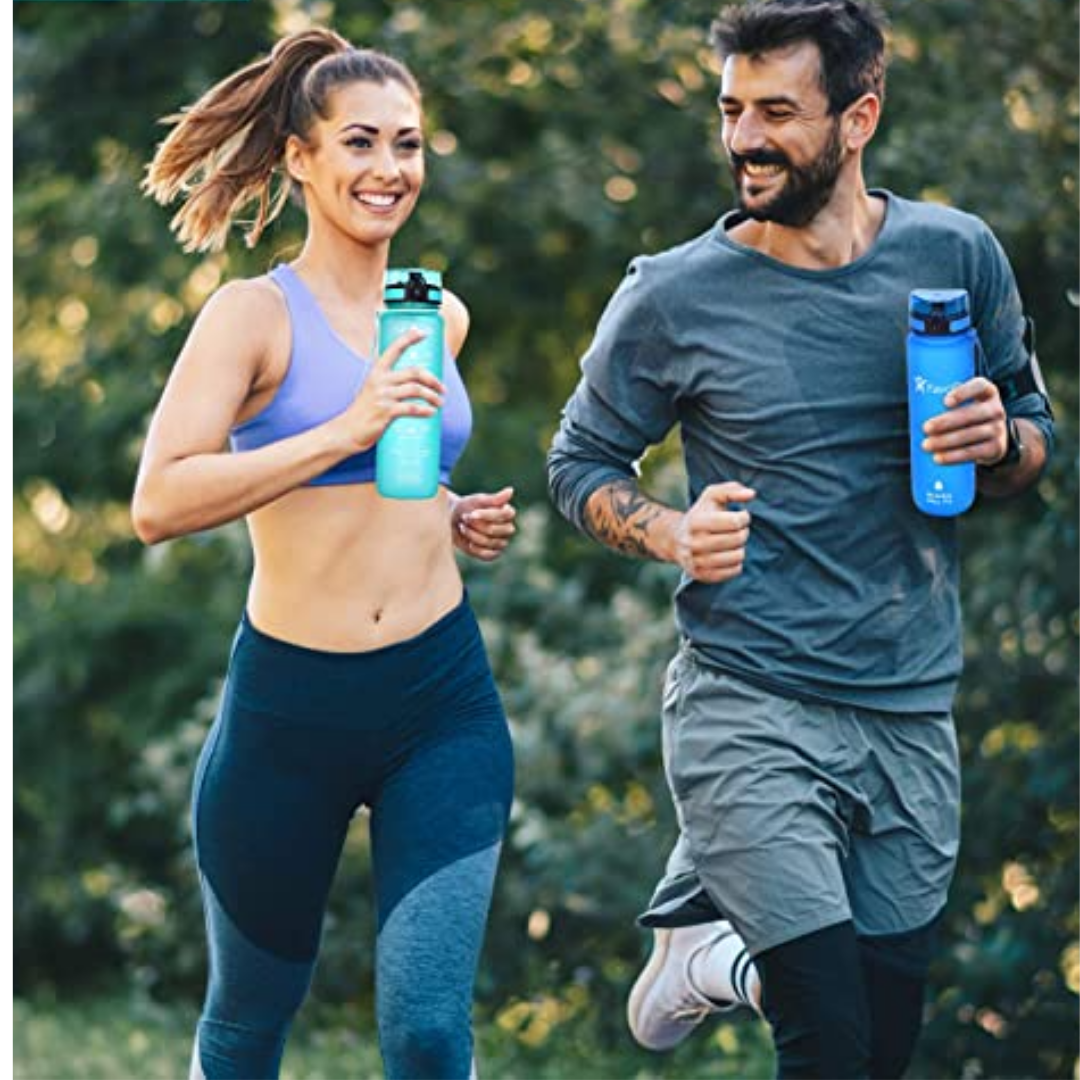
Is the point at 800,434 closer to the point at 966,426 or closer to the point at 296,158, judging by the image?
the point at 966,426

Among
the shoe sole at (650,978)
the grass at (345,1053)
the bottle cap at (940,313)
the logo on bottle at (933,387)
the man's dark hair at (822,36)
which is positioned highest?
the man's dark hair at (822,36)

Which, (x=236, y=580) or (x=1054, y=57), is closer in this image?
(x=1054, y=57)

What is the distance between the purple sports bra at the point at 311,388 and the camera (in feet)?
14.3

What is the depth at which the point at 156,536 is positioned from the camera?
4.23m

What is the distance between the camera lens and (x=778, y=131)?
14.6ft

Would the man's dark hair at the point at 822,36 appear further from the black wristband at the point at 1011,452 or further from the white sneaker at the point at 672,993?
the white sneaker at the point at 672,993

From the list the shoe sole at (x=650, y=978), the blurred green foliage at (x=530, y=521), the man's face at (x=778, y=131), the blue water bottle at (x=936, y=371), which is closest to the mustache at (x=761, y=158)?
the man's face at (x=778, y=131)

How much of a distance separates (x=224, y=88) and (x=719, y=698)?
139 cm

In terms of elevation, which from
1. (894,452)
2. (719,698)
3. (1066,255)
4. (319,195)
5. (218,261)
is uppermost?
(319,195)

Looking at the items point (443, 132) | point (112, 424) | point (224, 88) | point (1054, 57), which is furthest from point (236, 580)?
point (224, 88)

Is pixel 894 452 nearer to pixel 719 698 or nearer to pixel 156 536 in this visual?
pixel 719 698

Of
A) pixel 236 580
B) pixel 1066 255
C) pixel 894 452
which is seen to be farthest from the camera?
pixel 236 580

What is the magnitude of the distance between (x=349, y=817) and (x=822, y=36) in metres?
1.57

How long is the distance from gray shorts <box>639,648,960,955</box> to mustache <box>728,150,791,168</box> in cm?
86
